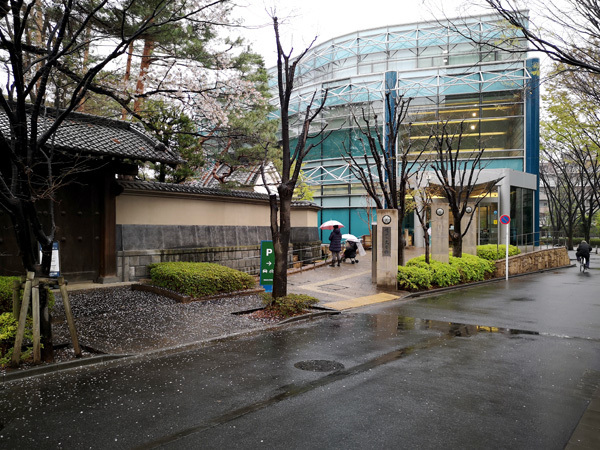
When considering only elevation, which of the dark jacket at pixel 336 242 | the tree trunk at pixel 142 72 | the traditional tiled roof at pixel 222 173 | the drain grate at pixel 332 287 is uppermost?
the tree trunk at pixel 142 72

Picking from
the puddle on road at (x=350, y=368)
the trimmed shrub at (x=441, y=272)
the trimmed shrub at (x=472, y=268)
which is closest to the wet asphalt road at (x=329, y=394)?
the puddle on road at (x=350, y=368)

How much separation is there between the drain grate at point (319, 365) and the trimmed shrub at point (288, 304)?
11.4 feet

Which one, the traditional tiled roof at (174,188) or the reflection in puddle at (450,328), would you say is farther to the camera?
the traditional tiled roof at (174,188)

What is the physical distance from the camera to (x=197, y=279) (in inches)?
468

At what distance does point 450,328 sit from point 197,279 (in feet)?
21.5

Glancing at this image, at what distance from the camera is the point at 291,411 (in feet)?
16.0

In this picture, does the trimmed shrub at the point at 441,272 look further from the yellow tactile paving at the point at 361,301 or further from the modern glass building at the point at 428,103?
the modern glass building at the point at 428,103

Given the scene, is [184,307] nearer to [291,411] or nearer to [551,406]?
[291,411]

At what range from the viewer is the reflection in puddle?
9188mm

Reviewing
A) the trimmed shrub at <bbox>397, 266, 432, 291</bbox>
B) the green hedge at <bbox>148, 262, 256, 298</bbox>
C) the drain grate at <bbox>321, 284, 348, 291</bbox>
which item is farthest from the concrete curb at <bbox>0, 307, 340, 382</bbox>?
the trimmed shrub at <bbox>397, 266, 432, 291</bbox>

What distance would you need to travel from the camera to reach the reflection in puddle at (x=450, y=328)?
30.1 ft

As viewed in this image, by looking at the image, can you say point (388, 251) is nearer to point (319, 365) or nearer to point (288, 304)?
point (288, 304)

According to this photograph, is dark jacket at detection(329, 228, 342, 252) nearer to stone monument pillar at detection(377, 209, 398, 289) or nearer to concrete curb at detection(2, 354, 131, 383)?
stone monument pillar at detection(377, 209, 398, 289)

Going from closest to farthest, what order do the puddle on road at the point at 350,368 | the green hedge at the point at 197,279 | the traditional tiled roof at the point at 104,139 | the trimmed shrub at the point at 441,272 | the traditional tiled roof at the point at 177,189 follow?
1. the puddle on road at the point at 350,368
2. the traditional tiled roof at the point at 104,139
3. the green hedge at the point at 197,279
4. the traditional tiled roof at the point at 177,189
5. the trimmed shrub at the point at 441,272
